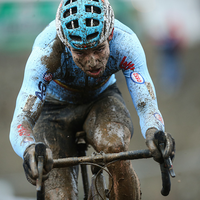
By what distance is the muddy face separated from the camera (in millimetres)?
3543

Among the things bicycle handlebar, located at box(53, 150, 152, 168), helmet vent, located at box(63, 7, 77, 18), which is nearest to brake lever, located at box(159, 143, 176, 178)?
bicycle handlebar, located at box(53, 150, 152, 168)

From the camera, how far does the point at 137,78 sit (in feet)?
12.7

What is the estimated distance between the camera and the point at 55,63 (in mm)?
3838

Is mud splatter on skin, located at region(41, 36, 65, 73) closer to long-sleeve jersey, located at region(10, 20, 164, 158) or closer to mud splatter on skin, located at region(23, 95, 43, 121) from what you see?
long-sleeve jersey, located at region(10, 20, 164, 158)

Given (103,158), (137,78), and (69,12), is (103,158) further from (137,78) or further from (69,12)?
(69,12)

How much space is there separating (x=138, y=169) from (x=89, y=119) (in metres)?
6.06

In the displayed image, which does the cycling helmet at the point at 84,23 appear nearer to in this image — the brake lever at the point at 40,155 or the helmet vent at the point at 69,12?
the helmet vent at the point at 69,12

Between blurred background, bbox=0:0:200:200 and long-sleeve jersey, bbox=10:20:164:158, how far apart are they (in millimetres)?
7184

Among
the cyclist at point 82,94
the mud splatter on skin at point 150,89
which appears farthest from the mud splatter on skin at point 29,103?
the mud splatter on skin at point 150,89

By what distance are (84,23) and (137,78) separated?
0.82 metres

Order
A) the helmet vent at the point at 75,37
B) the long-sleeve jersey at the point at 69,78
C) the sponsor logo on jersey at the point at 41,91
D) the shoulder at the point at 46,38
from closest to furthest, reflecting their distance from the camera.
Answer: the helmet vent at the point at 75,37
the long-sleeve jersey at the point at 69,78
the sponsor logo on jersey at the point at 41,91
the shoulder at the point at 46,38

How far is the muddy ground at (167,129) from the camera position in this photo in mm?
9523

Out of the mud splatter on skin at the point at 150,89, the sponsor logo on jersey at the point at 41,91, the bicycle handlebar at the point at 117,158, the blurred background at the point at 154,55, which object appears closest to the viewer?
the bicycle handlebar at the point at 117,158

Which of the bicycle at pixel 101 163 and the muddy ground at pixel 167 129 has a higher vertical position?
the muddy ground at pixel 167 129
